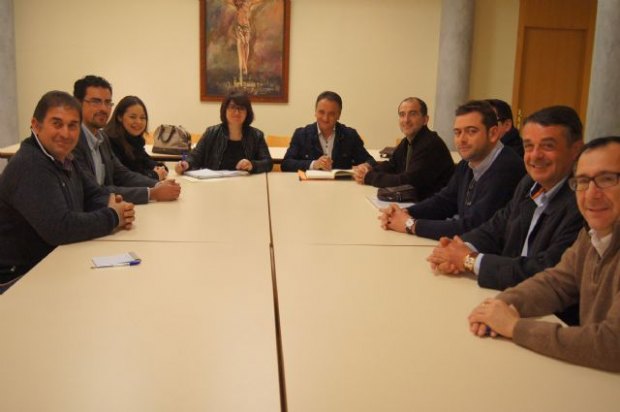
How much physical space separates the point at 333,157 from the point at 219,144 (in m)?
0.93

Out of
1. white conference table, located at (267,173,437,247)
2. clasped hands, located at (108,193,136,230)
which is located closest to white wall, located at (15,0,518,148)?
white conference table, located at (267,173,437,247)

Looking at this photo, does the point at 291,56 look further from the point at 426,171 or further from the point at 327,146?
the point at 426,171

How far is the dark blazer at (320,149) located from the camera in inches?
192

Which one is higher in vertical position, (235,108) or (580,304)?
(235,108)

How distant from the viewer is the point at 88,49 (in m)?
7.21

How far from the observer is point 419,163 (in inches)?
157

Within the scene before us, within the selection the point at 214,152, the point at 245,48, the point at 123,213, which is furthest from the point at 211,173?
the point at 245,48

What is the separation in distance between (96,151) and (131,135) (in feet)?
2.29

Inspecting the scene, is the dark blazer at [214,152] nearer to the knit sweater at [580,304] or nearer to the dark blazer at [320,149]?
the dark blazer at [320,149]

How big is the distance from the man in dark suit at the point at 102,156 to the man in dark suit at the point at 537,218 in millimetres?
1726

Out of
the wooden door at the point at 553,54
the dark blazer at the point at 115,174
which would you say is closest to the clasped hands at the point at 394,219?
the dark blazer at the point at 115,174

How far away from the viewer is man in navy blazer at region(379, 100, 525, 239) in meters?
2.78

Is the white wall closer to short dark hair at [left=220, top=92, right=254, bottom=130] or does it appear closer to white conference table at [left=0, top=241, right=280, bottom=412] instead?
short dark hair at [left=220, top=92, right=254, bottom=130]

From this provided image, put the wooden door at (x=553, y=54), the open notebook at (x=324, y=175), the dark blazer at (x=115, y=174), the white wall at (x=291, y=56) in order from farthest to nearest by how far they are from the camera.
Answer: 1. the wooden door at (x=553, y=54)
2. the white wall at (x=291, y=56)
3. the open notebook at (x=324, y=175)
4. the dark blazer at (x=115, y=174)
